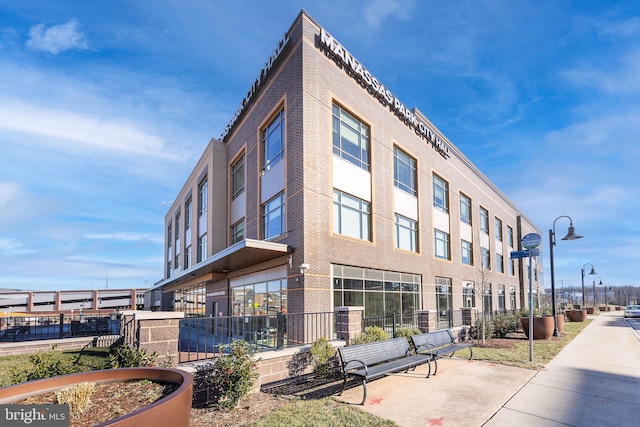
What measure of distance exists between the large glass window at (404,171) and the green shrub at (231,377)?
15547 mm

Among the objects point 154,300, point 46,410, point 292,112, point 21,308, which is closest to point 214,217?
point 292,112

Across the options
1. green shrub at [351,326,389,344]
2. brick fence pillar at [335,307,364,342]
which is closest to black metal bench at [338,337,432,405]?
green shrub at [351,326,389,344]

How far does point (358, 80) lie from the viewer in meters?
18.2

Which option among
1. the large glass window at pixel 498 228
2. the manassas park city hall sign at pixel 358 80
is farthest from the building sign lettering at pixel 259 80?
the large glass window at pixel 498 228

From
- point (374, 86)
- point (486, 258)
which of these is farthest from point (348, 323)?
point (486, 258)

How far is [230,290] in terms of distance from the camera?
21984 mm

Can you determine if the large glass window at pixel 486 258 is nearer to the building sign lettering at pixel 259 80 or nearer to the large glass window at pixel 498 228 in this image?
the large glass window at pixel 498 228

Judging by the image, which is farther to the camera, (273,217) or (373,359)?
(273,217)

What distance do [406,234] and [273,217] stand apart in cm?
798

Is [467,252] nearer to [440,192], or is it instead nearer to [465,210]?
[465,210]

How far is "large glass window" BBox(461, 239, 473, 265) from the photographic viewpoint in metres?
28.8

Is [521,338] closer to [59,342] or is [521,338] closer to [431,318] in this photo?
[431,318]

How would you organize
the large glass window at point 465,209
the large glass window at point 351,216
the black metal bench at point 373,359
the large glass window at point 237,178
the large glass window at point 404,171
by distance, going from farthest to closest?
the large glass window at point 465,209
the large glass window at point 237,178
the large glass window at point 404,171
the large glass window at point 351,216
the black metal bench at point 373,359
